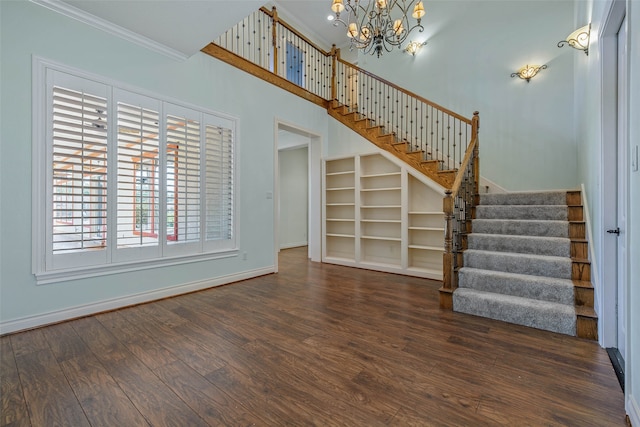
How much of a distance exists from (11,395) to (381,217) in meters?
4.64

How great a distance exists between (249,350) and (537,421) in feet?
5.78

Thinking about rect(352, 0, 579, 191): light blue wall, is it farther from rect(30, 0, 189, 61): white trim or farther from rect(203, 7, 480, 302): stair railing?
rect(30, 0, 189, 61): white trim

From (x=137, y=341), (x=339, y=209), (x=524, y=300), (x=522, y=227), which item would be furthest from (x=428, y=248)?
(x=137, y=341)

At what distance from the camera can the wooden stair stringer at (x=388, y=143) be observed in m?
4.18

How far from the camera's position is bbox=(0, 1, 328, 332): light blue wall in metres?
2.32

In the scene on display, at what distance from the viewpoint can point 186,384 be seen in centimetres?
Answer: 167

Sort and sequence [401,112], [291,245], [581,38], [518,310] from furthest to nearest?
[291,245]
[401,112]
[581,38]
[518,310]

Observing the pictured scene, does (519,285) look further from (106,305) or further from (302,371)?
(106,305)

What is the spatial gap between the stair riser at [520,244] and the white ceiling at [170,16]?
138 inches

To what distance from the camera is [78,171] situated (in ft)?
8.62

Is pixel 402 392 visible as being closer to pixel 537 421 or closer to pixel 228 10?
pixel 537 421

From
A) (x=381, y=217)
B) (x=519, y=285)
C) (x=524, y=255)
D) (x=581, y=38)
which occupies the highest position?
(x=581, y=38)

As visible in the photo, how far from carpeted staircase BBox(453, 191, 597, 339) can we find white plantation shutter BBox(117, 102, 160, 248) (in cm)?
346

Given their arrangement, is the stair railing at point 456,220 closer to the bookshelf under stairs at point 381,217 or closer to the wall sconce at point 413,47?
the bookshelf under stairs at point 381,217
